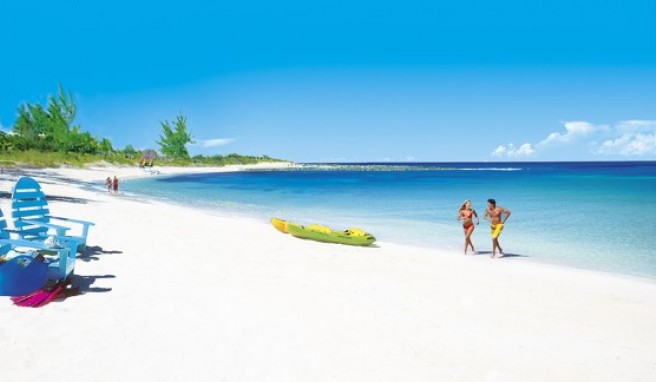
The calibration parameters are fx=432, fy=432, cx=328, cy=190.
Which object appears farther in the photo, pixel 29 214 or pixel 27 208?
pixel 29 214

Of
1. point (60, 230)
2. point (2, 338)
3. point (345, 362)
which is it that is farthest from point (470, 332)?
point (60, 230)

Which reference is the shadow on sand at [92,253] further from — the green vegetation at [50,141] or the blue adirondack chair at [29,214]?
the green vegetation at [50,141]

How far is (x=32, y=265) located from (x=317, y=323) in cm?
409

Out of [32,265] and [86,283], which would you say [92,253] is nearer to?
[86,283]

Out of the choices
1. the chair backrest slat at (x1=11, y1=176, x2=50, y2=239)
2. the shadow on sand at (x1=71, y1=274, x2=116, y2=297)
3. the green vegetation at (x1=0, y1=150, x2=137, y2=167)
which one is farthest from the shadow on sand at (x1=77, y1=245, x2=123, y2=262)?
the green vegetation at (x1=0, y1=150, x2=137, y2=167)

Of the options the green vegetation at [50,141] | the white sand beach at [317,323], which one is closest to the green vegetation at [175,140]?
the green vegetation at [50,141]

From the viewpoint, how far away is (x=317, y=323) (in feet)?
19.7

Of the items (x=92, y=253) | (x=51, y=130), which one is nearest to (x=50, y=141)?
(x=51, y=130)

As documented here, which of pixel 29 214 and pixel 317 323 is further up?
pixel 29 214

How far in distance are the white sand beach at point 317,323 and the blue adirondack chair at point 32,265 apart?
344mm

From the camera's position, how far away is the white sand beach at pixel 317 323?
4684 mm

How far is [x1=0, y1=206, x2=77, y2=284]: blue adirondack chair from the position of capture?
588 cm

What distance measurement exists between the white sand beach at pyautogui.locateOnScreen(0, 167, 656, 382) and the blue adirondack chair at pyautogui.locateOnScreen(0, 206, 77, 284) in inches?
13.5

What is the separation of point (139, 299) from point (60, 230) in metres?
2.02
